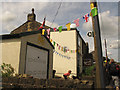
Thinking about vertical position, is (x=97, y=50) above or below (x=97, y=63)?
above

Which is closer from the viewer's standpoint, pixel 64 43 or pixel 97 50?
pixel 97 50

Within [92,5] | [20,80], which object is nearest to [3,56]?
[20,80]

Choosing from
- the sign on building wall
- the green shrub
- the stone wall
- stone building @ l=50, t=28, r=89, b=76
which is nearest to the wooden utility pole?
the stone wall

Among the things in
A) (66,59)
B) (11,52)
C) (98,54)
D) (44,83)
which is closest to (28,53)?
(11,52)

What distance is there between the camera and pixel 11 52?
326 inches

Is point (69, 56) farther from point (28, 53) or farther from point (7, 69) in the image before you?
point (7, 69)

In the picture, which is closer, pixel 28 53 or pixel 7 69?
pixel 7 69

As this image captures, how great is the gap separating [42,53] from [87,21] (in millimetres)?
6003

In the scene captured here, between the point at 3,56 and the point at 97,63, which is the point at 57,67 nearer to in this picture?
the point at 3,56

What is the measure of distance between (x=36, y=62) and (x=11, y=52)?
8.45 feet

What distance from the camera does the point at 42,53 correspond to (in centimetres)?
1129

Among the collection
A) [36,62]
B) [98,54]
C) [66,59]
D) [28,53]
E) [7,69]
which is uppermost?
[28,53]

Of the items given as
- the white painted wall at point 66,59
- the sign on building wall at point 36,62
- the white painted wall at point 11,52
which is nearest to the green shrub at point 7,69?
the white painted wall at point 11,52

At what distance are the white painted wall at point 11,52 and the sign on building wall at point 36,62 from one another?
1.05m
